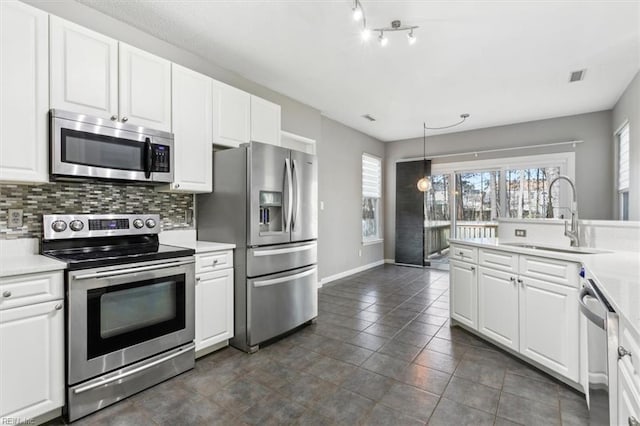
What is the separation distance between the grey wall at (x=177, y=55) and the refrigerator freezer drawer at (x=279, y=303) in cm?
213

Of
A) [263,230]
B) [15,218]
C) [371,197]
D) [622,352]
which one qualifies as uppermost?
[371,197]

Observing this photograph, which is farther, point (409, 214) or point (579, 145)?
point (409, 214)

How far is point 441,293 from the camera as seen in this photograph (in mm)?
4473

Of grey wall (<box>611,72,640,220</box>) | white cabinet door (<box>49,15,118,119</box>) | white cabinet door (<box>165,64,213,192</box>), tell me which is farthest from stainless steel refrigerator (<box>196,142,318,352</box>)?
grey wall (<box>611,72,640,220</box>)

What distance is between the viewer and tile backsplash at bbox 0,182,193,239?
2.00m

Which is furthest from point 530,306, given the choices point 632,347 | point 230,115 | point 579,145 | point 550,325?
point 579,145

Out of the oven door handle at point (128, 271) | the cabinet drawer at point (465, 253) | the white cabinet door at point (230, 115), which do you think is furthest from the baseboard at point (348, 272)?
the oven door handle at point (128, 271)

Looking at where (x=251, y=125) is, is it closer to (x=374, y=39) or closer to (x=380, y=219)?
(x=374, y=39)

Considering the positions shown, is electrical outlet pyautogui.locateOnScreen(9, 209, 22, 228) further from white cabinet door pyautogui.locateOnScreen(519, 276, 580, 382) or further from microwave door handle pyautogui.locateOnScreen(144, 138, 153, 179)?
white cabinet door pyautogui.locateOnScreen(519, 276, 580, 382)

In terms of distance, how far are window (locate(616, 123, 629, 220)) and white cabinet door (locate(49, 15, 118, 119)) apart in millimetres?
5648

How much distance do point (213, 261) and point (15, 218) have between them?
1.28 metres

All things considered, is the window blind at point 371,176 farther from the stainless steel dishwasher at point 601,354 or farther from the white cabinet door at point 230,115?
the stainless steel dishwasher at point 601,354

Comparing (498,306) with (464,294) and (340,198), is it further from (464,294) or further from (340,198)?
(340,198)

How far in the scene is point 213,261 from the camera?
2.58 metres
